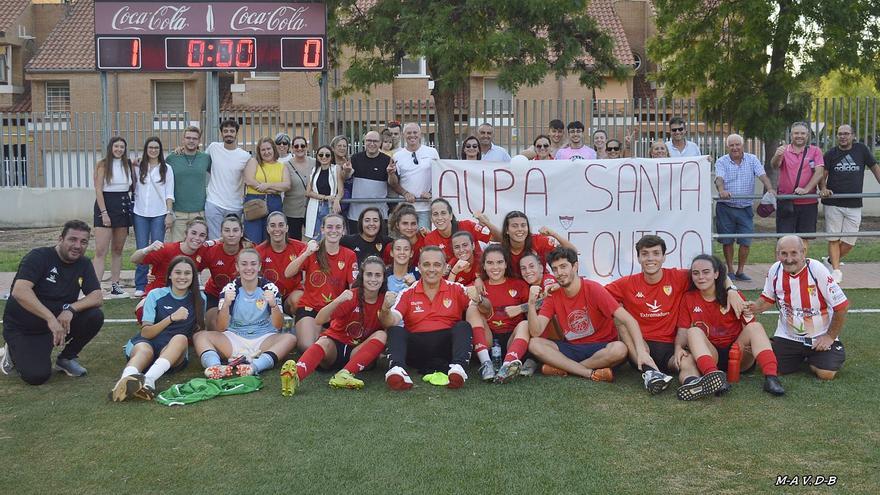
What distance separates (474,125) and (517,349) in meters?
11.0

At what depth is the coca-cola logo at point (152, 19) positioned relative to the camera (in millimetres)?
13070

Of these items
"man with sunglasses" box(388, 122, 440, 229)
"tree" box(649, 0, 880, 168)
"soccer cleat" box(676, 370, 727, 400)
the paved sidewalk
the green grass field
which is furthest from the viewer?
"tree" box(649, 0, 880, 168)

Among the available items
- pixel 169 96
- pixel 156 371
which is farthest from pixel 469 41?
pixel 169 96

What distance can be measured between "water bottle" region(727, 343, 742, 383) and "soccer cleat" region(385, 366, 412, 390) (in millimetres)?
2176

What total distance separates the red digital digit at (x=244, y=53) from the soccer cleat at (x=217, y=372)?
24.2 ft

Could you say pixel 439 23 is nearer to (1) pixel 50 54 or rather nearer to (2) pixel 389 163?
(2) pixel 389 163

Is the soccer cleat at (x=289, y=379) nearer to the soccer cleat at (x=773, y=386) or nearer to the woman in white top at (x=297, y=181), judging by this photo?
the soccer cleat at (x=773, y=386)

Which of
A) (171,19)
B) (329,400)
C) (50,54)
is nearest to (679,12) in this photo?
(171,19)

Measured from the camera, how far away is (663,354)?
22.0ft

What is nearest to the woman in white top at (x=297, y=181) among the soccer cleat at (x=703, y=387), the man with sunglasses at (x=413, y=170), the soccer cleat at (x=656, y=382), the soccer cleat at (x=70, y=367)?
the man with sunglasses at (x=413, y=170)

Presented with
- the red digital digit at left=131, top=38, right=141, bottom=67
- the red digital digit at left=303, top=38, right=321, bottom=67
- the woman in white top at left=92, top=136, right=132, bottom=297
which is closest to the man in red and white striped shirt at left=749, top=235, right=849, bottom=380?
the woman in white top at left=92, top=136, right=132, bottom=297

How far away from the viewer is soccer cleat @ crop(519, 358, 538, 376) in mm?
6750

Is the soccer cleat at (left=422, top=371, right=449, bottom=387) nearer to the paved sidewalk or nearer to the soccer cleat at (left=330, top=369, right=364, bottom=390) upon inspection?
the soccer cleat at (left=330, top=369, right=364, bottom=390)

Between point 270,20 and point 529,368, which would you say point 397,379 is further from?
point 270,20
